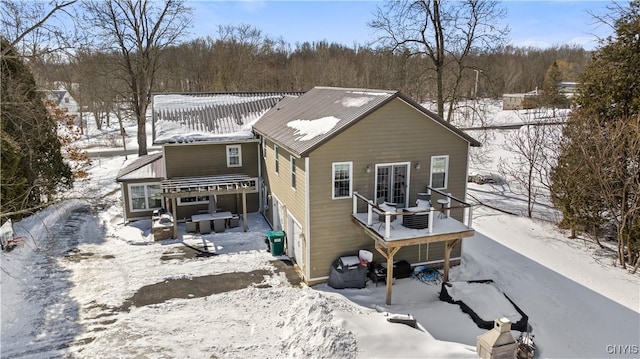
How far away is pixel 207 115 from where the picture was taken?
19.7 metres

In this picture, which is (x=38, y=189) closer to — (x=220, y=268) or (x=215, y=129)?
(x=215, y=129)

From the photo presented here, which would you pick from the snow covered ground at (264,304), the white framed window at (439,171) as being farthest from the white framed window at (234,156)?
the white framed window at (439,171)

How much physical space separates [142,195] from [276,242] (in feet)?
25.6

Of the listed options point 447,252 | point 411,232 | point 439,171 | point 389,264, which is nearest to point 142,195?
point 389,264

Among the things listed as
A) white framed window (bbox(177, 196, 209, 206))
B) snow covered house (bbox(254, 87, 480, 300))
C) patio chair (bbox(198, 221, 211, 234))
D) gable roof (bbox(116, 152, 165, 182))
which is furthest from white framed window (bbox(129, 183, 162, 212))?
snow covered house (bbox(254, 87, 480, 300))

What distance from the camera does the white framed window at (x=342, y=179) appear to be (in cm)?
1216

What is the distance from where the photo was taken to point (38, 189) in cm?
1809

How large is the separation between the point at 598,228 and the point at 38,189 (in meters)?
23.8

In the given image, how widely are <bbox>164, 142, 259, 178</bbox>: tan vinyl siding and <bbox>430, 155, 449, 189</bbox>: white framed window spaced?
8.56 meters

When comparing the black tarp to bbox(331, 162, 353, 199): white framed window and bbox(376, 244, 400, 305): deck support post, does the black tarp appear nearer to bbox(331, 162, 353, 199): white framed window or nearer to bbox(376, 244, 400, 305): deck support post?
bbox(376, 244, 400, 305): deck support post

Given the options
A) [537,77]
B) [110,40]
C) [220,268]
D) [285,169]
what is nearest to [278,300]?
[220,268]

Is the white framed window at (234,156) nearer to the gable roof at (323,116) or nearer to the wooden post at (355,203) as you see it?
the gable roof at (323,116)

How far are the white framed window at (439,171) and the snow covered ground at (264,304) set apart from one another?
2.95 meters

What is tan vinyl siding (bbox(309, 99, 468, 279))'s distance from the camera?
39.5 ft
